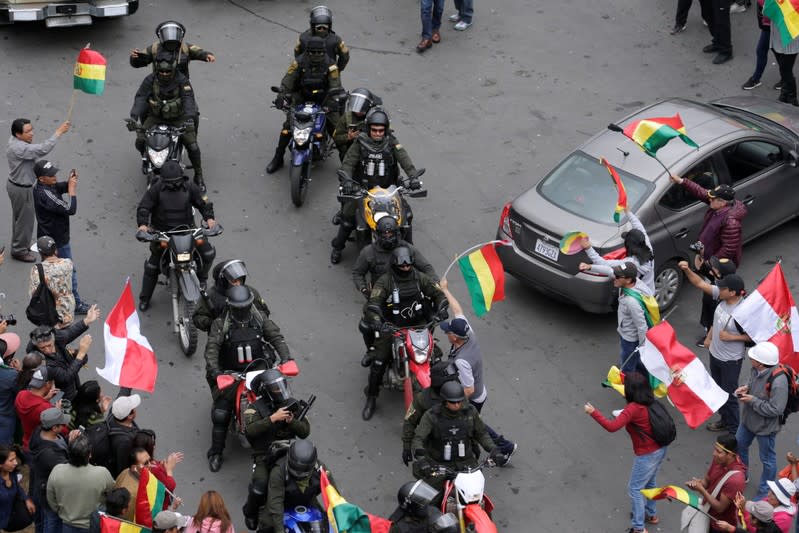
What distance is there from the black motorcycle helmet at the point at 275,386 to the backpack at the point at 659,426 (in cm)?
315

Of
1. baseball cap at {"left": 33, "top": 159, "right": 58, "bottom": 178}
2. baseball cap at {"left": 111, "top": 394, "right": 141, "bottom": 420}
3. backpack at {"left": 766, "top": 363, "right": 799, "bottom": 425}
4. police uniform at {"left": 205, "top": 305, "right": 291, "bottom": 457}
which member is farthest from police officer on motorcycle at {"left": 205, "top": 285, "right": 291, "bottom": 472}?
backpack at {"left": 766, "top": 363, "right": 799, "bottom": 425}

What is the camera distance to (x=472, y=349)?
39.2 ft

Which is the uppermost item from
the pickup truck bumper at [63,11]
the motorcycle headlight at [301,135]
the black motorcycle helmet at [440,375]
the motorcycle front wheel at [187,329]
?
the black motorcycle helmet at [440,375]

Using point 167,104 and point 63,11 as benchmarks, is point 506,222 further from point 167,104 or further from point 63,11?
point 63,11

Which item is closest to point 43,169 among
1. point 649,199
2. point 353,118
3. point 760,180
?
point 353,118

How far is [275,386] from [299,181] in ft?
17.5

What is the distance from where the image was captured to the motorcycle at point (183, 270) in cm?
1370

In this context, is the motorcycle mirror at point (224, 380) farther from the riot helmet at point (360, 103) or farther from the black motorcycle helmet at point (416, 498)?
the riot helmet at point (360, 103)

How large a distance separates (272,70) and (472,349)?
844 cm

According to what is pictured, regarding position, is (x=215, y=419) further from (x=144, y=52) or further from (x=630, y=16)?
(x=630, y=16)

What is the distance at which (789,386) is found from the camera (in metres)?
11.6

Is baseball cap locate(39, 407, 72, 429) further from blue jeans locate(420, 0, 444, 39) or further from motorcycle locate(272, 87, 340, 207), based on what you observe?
blue jeans locate(420, 0, 444, 39)

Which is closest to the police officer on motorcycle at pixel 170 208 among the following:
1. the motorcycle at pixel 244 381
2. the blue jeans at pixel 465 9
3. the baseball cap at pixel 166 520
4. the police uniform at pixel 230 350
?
the police uniform at pixel 230 350

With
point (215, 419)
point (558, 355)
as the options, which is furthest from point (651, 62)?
point (215, 419)
